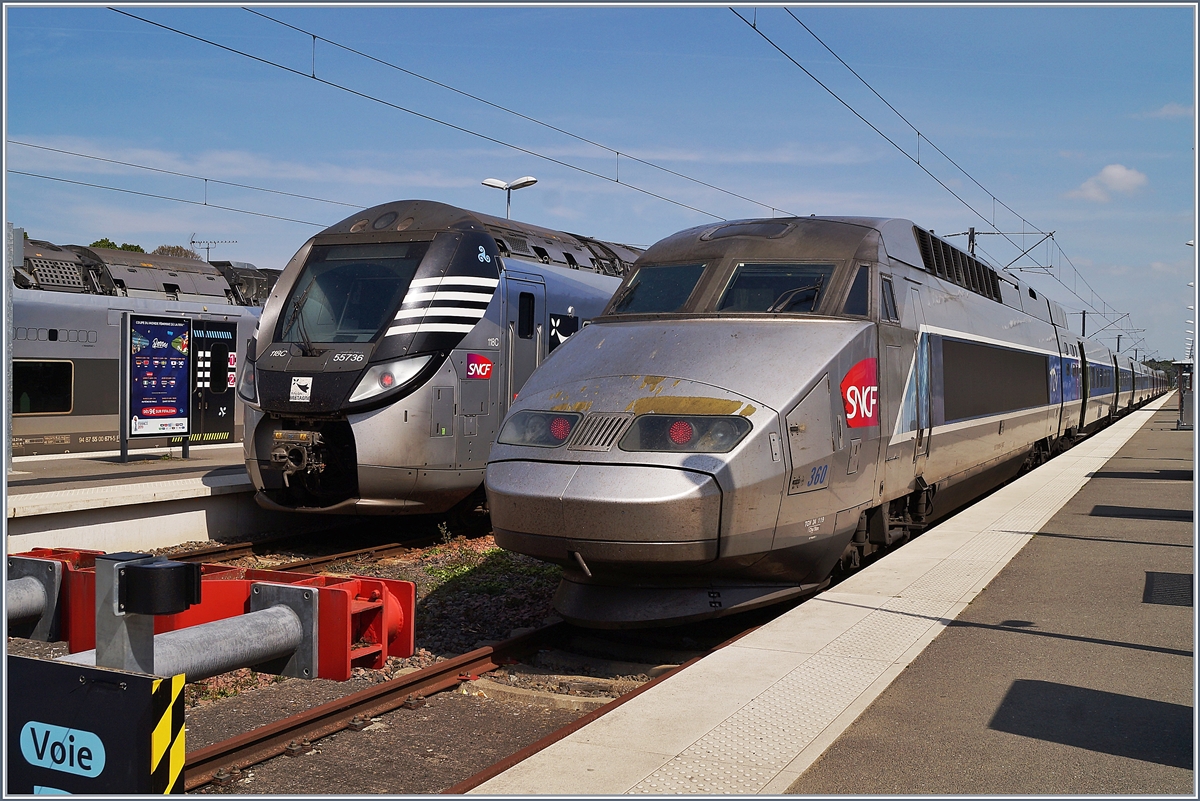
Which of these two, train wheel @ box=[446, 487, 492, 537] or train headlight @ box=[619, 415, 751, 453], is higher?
train headlight @ box=[619, 415, 751, 453]

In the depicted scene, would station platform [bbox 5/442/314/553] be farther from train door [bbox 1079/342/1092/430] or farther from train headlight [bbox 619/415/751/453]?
train door [bbox 1079/342/1092/430]

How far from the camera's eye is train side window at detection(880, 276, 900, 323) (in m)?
7.97

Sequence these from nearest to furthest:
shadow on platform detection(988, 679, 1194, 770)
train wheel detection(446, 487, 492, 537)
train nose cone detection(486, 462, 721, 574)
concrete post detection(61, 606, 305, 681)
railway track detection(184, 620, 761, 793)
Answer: concrete post detection(61, 606, 305, 681) < shadow on platform detection(988, 679, 1194, 770) < railway track detection(184, 620, 761, 793) < train nose cone detection(486, 462, 721, 574) < train wheel detection(446, 487, 492, 537)

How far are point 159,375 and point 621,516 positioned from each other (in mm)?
10415

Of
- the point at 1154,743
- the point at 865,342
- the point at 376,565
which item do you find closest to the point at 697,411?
the point at 865,342

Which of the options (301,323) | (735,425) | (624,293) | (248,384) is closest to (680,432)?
(735,425)

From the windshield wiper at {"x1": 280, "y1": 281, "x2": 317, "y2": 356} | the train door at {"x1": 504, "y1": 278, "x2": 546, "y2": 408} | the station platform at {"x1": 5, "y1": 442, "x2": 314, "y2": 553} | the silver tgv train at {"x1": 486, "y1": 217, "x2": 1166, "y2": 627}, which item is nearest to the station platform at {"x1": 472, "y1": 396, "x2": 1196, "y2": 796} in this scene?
the silver tgv train at {"x1": 486, "y1": 217, "x2": 1166, "y2": 627}

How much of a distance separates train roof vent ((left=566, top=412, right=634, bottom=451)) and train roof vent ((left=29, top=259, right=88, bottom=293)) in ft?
40.4

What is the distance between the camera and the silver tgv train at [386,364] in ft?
32.7

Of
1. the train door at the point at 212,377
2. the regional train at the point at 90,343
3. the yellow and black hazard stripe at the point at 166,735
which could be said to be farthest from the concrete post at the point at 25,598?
the train door at the point at 212,377

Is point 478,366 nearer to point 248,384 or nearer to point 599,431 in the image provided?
point 248,384

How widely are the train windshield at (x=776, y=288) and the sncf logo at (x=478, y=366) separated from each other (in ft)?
11.8

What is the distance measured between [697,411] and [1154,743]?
9.66 feet

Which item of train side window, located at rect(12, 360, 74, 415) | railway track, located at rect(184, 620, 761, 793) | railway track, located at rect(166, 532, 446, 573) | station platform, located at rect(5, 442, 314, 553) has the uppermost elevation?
train side window, located at rect(12, 360, 74, 415)
